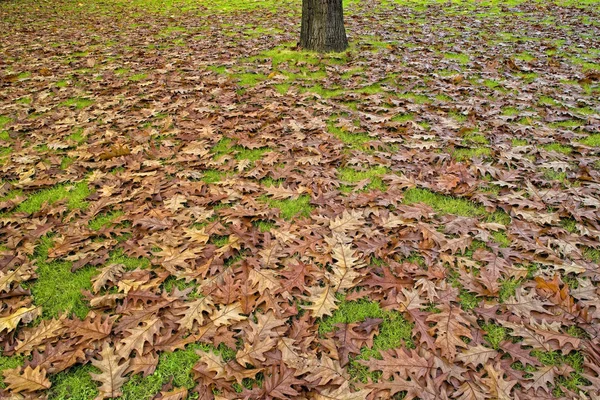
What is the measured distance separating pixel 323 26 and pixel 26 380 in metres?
7.53

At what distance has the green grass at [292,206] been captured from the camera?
3.50 m

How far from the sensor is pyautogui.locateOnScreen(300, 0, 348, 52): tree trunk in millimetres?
7438

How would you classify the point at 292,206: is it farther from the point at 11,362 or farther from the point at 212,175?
the point at 11,362

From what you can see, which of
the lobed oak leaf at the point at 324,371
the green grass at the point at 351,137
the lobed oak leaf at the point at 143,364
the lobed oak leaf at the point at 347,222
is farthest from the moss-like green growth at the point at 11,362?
the green grass at the point at 351,137

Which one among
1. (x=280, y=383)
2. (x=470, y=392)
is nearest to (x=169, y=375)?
(x=280, y=383)

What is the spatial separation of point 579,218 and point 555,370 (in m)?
1.67

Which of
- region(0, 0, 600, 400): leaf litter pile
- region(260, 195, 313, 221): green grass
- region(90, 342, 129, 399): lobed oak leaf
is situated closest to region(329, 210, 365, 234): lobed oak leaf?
region(0, 0, 600, 400): leaf litter pile

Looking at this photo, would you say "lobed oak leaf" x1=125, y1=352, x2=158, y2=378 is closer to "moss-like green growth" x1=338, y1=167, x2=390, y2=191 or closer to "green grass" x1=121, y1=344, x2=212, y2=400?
"green grass" x1=121, y1=344, x2=212, y2=400

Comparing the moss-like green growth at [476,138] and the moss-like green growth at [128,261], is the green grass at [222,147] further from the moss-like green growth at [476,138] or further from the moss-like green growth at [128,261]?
the moss-like green growth at [476,138]

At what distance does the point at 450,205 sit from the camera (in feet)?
11.6

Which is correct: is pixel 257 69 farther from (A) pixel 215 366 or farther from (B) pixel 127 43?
(A) pixel 215 366

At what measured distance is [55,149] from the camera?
15.3 feet

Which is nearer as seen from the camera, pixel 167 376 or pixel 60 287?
pixel 167 376

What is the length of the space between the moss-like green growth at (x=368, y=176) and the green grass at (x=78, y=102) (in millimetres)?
4557
